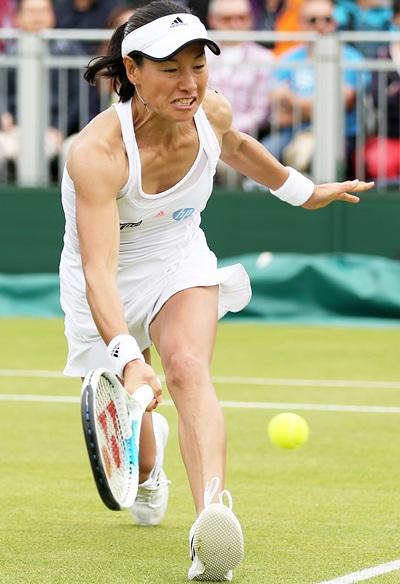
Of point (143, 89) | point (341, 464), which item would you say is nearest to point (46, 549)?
point (143, 89)

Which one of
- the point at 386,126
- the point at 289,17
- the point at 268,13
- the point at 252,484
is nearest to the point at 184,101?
the point at 252,484

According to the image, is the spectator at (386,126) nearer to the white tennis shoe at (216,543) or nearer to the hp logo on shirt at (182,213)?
the hp logo on shirt at (182,213)

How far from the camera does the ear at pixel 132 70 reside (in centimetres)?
495

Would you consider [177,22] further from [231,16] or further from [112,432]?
[231,16]

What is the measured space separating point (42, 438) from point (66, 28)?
8.31 m

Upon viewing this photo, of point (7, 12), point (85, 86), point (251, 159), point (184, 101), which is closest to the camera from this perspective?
point (184, 101)

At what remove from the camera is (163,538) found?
17.8 ft

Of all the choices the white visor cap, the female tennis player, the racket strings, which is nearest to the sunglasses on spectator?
the female tennis player

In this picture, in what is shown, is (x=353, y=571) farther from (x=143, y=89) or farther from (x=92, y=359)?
(x=143, y=89)

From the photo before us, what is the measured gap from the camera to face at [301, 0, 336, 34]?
44.2 feet

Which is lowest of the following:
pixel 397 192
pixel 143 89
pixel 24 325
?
pixel 24 325

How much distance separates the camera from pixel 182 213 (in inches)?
210

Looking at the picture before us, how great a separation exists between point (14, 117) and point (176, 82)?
9.59m

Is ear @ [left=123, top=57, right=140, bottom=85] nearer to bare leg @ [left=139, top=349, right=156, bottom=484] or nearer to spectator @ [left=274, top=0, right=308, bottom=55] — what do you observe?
bare leg @ [left=139, top=349, right=156, bottom=484]
